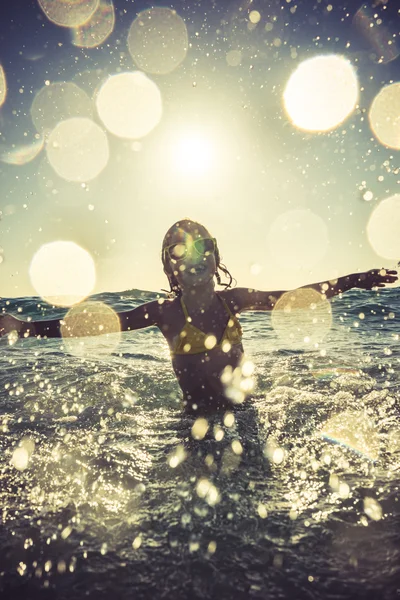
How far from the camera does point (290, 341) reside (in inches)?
454

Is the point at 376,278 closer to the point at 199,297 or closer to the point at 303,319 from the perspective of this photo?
the point at 199,297

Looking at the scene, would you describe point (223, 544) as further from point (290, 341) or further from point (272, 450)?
point (290, 341)

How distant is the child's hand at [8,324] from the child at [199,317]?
1.14 metres

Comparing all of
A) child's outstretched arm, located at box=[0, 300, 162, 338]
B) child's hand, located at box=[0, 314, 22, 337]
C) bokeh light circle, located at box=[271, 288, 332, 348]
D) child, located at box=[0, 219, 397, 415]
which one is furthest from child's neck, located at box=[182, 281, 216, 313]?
child's hand, located at box=[0, 314, 22, 337]

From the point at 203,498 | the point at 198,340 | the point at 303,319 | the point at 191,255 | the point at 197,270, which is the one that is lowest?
the point at 303,319

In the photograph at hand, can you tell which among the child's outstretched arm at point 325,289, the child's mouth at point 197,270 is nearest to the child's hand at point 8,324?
the child's mouth at point 197,270

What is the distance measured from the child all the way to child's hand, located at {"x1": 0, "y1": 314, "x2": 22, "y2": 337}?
1136 mm

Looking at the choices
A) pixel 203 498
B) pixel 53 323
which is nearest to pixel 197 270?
pixel 53 323

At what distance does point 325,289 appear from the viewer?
390 cm

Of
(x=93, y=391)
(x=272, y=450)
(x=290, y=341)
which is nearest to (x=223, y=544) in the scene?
(x=272, y=450)

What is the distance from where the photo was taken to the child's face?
427cm

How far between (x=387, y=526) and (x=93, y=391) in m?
5.01

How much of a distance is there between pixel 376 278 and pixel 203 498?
2817mm

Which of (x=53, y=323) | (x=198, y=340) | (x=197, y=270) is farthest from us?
(x=197, y=270)
